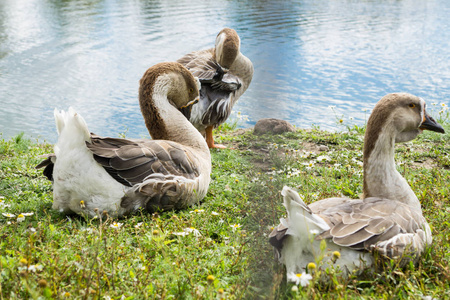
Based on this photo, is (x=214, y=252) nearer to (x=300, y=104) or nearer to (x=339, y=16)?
(x=300, y=104)

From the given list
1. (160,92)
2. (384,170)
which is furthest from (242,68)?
(384,170)

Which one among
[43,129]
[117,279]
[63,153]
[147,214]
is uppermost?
[63,153]

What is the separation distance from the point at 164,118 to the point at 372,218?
9.77 feet

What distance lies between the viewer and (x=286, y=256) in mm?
3104

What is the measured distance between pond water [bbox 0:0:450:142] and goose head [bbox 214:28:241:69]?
994mm

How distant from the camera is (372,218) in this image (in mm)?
3248

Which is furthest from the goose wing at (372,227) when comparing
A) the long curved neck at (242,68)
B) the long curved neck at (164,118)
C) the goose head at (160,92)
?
the long curved neck at (242,68)

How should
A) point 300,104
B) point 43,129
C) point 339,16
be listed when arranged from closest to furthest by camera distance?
point 43,129 < point 300,104 < point 339,16

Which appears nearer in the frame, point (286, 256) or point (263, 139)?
point (286, 256)

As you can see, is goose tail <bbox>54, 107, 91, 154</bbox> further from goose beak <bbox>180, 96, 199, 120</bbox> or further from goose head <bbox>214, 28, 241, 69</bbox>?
goose head <bbox>214, 28, 241, 69</bbox>

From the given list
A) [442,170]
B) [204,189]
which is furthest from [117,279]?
[442,170]

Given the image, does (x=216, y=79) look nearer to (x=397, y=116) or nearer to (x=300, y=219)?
(x=397, y=116)

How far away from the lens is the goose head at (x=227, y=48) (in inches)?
300

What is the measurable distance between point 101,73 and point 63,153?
9.48 metres
